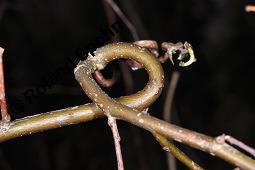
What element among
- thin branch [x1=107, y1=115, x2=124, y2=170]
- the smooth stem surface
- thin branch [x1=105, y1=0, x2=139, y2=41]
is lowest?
thin branch [x1=107, y1=115, x2=124, y2=170]

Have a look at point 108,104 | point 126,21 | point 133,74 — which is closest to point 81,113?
point 108,104

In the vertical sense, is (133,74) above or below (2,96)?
above

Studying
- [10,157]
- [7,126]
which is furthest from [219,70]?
[7,126]

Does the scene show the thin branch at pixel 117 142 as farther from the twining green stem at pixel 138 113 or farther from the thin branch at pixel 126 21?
the thin branch at pixel 126 21

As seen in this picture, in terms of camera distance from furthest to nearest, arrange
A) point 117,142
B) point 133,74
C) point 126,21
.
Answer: point 133,74
point 126,21
point 117,142

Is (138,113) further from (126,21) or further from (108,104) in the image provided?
(126,21)

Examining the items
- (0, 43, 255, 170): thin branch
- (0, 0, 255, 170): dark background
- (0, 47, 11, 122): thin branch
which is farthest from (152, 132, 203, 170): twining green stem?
(0, 0, 255, 170): dark background

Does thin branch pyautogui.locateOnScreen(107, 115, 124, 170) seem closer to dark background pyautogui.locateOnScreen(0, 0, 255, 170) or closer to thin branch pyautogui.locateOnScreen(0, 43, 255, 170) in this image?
thin branch pyautogui.locateOnScreen(0, 43, 255, 170)
